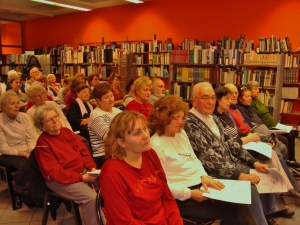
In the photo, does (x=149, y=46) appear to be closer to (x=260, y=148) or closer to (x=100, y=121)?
(x=100, y=121)

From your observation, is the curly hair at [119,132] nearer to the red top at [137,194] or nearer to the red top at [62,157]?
the red top at [137,194]

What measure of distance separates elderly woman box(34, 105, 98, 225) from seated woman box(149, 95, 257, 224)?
0.71m

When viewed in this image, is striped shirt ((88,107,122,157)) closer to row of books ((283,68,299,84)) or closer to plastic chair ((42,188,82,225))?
plastic chair ((42,188,82,225))

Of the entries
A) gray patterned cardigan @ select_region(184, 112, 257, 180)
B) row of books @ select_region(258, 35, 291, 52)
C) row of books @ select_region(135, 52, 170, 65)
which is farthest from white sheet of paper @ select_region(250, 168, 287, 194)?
row of books @ select_region(135, 52, 170, 65)

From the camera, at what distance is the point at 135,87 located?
11.9 ft

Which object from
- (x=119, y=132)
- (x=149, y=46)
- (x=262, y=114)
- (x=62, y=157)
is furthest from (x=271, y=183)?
(x=149, y=46)

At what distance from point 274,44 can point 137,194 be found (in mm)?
5635

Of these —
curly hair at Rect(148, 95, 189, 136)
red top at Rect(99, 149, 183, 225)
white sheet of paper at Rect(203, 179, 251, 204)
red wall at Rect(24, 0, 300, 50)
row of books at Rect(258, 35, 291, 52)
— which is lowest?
white sheet of paper at Rect(203, 179, 251, 204)

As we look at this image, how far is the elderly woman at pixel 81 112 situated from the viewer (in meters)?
3.81

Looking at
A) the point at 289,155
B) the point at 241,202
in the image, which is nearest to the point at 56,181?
the point at 241,202

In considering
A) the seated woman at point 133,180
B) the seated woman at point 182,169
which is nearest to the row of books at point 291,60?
the seated woman at point 182,169

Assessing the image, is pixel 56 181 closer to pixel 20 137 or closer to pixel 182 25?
pixel 20 137

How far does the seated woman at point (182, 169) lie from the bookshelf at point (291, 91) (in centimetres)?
473

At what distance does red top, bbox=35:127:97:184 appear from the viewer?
2.24 m
